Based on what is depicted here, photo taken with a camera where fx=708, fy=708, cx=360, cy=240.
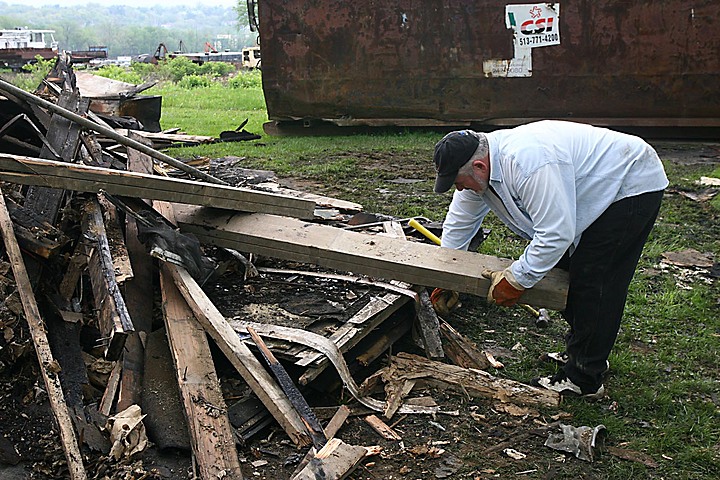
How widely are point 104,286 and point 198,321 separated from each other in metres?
0.53

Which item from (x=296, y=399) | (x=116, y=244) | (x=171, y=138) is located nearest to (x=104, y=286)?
(x=116, y=244)

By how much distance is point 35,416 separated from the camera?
10.8 feet

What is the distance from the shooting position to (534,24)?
34.4ft

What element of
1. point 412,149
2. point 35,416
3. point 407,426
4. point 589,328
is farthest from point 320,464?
point 412,149

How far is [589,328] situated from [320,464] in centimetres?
164

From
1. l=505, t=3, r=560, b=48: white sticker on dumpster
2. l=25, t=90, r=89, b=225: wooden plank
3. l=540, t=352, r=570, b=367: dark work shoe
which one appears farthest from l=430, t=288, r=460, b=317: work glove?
l=505, t=3, r=560, b=48: white sticker on dumpster

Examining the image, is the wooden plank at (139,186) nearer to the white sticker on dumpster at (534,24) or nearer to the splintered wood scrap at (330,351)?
the splintered wood scrap at (330,351)

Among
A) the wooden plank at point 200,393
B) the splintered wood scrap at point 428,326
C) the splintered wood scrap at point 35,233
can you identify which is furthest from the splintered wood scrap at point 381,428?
the splintered wood scrap at point 35,233

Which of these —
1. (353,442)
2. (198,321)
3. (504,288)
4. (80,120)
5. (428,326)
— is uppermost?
(80,120)

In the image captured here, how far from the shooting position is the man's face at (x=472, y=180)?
3508 millimetres

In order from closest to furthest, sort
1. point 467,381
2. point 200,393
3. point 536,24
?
1. point 200,393
2. point 467,381
3. point 536,24

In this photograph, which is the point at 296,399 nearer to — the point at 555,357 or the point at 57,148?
the point at 555,357

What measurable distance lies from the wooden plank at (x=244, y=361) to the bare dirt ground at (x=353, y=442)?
147 mm

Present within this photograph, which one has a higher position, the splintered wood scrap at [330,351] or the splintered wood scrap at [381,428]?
the splintered wood scrap at [330,351]
